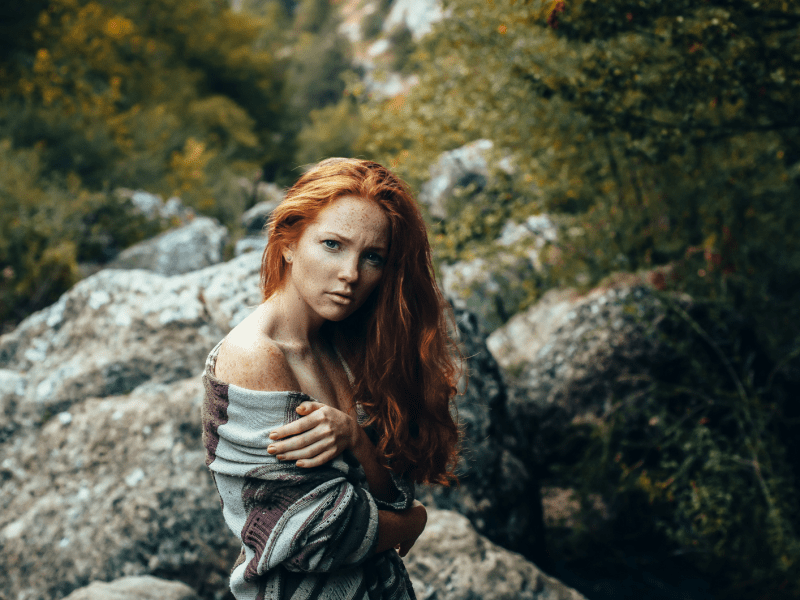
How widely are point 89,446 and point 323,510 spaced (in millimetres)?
2431

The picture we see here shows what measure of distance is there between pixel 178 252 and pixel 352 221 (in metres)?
6.52

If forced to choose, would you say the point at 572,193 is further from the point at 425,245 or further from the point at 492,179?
the point at 425,245

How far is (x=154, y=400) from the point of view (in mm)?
3236

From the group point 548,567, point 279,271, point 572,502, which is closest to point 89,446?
A: point 279,271

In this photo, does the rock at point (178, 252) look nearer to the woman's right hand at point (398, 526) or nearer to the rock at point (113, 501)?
the rock at point (113, 501)

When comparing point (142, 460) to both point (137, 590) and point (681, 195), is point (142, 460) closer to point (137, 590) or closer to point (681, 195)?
point (137, 590)

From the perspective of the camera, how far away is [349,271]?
55.2 inches

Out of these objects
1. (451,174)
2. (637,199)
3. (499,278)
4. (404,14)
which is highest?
(637,199)

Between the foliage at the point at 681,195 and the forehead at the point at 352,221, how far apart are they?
165cm

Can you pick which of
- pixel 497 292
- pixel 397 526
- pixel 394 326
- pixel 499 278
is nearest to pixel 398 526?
pixel 397 526

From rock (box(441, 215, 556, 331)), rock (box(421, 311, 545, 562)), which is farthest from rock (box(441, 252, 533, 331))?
rock (box(421, 311, 545, 562))

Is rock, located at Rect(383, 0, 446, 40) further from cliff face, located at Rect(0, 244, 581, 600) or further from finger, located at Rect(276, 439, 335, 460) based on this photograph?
finger, located at Rect(276, 439, 335, 460)

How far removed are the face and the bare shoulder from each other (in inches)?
6.2

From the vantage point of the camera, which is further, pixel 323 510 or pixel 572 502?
pixel 572 502
